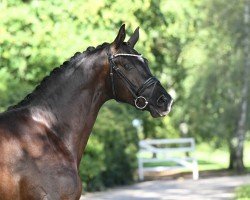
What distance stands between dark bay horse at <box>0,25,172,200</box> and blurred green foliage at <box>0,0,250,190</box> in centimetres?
592

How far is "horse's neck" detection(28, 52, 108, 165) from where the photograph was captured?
16.9ft

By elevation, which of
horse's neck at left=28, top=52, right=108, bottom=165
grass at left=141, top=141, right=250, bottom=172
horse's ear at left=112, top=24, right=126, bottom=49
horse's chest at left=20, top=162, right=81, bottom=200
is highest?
horse's ear at left=112, top=24, right=126, bottom=49

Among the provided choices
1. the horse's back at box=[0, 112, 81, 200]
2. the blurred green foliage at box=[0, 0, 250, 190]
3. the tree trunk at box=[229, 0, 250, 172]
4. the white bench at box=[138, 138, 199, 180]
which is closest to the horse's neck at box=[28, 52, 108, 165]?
the horse's back at box=[0, 112, 81, 200]

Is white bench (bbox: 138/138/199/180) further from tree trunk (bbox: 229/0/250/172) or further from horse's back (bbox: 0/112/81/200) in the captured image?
horse's back (bbox: 0/112/81/200)

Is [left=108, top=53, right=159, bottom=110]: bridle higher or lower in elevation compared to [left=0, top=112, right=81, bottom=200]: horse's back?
higher

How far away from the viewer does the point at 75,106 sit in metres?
5.28

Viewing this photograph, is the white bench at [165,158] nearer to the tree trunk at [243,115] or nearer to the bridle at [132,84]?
the tree trunk at [243,115]

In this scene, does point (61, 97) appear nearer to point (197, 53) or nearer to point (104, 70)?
point (104, 70)

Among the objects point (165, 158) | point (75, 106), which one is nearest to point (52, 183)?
point (75, 106)

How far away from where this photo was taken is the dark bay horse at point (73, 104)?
4.87 m

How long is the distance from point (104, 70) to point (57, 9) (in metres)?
6.62

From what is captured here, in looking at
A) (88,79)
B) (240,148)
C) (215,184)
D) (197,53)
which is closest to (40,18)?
(88,79)

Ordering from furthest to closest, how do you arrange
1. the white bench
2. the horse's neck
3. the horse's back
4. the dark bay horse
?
the white bench < the horse's neck < the dark bay horse < the horse's back

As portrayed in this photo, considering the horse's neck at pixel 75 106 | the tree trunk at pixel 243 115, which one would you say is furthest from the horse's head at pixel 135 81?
the tree trunk at pixel 243 115
